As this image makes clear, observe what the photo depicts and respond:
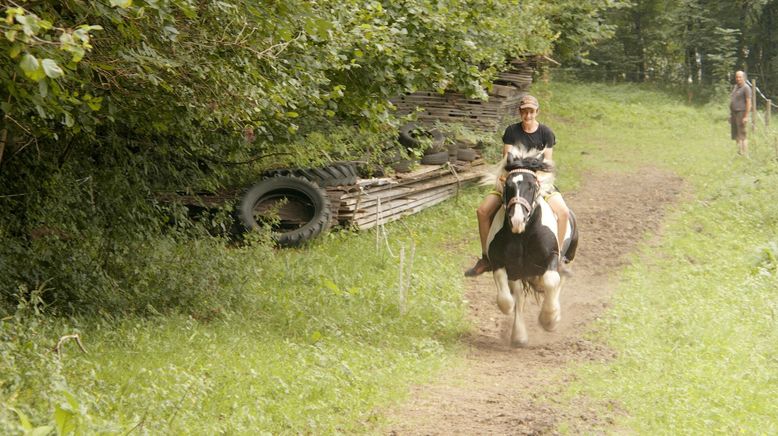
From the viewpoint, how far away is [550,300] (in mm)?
10805

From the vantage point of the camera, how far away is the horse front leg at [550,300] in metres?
10.6

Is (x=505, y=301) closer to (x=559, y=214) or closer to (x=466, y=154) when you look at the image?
(x=559, y=214)

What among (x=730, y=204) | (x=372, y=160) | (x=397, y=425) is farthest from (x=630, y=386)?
(x=730, y=204)

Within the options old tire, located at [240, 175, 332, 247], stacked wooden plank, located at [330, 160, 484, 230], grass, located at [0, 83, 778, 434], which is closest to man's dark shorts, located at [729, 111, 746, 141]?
grass, located at [0, 83, 778, 434]

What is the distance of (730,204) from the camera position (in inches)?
754

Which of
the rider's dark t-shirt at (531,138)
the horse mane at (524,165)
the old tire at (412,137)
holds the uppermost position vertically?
the rider's dark t-shirt at (531,138)

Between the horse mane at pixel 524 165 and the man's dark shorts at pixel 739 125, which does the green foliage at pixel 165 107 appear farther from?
the man's dark shorts at pixel 739 125

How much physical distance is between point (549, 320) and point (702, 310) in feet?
6.73

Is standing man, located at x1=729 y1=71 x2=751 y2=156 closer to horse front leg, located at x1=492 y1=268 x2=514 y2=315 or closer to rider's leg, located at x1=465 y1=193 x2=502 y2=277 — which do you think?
rider's leg, located at x1=465 y1=193 x2=502 y2=277

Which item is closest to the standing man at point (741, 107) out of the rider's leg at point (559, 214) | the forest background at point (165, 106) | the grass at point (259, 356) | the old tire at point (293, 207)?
the forest background at point (165, 106)

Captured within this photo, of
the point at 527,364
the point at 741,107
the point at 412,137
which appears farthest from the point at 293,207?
the point at 741,107

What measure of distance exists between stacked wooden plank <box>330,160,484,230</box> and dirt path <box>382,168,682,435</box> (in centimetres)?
284

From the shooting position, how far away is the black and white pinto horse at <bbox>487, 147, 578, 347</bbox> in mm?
10195

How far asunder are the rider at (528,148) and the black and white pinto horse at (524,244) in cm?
16
